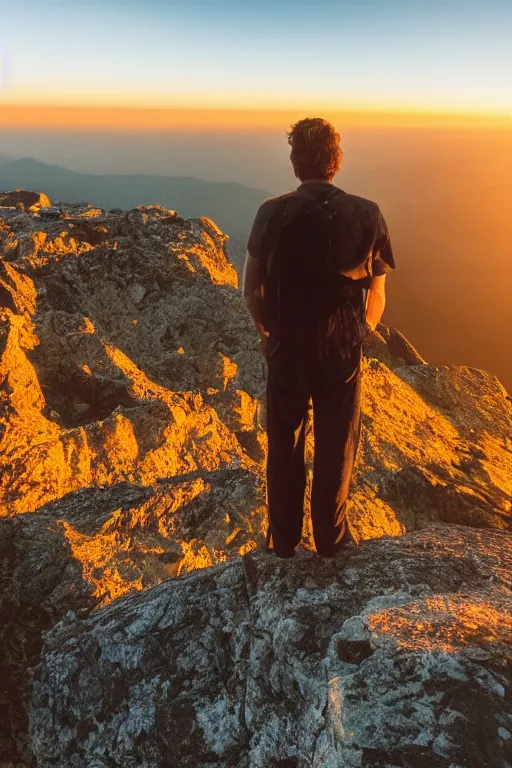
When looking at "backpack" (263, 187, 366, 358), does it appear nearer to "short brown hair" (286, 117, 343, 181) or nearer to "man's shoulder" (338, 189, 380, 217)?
"man's shoulder" (338, 189, 380, 217)

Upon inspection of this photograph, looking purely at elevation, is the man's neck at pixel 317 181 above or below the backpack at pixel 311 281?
above

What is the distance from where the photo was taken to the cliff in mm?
5164

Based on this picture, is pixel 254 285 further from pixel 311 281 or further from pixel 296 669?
pixel 296 669

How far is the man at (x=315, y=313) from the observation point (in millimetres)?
3984

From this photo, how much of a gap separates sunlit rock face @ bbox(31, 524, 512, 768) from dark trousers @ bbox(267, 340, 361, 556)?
0.40 metres

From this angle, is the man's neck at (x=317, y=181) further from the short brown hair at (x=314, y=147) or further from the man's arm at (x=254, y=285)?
the man's arm at (x=254, y=285)

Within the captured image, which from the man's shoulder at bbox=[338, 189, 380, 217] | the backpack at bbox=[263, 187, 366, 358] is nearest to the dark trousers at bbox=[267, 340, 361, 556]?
the backpack at bbox=[263, 187, 366, 358]

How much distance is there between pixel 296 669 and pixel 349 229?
364 cm

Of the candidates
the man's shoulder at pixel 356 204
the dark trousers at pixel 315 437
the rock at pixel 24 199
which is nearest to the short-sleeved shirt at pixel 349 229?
the man's shoulder at pixel 356 204

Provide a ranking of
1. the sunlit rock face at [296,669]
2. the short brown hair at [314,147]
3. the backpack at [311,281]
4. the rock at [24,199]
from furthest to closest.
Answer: the rock at [24,199] → the short brown hair at [314,147] → the backpack at [311,281] → the sunlit rock face at [296,669]

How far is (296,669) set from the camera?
370 cm

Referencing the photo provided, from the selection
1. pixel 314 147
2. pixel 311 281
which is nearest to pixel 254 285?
pixel 311 281

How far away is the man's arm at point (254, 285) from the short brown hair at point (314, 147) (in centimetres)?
90

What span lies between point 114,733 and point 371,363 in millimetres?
16287
